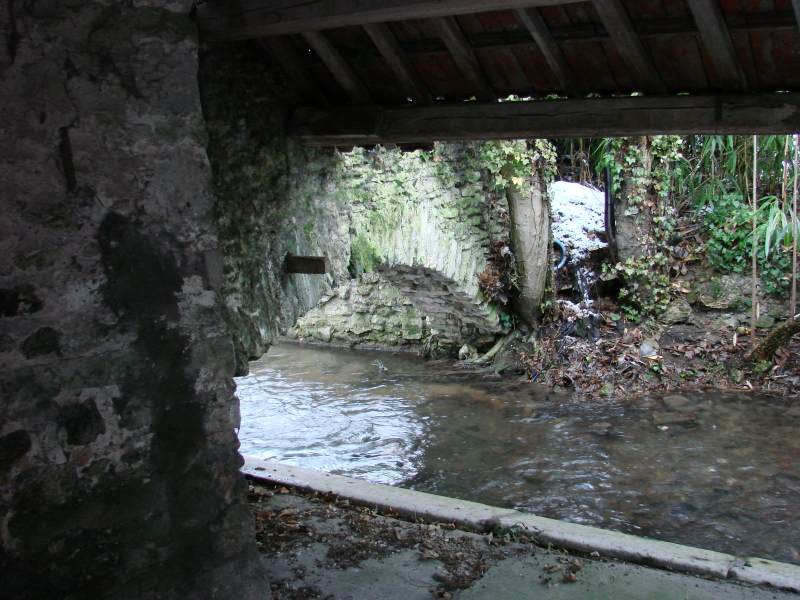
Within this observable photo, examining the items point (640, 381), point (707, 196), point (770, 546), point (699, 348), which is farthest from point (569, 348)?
point (770, 546)

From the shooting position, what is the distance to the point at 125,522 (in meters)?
1.76

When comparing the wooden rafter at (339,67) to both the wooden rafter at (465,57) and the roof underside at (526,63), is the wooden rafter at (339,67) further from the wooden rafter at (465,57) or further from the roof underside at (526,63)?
the wooden rafter at (465,57)

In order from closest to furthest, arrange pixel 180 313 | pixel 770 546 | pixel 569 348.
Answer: pixel 180 313, pixel 770 546, pixel 569 348

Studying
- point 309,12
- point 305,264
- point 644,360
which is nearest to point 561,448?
point 644,360

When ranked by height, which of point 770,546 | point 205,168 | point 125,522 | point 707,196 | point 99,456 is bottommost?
point 770,546

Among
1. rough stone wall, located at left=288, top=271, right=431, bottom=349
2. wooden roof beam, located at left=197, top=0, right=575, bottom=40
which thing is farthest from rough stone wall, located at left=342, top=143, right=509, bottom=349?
wooden roof beam, located at left=197, top=0, right=575, bottom=40

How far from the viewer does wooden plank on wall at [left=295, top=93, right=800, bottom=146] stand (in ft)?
9.25

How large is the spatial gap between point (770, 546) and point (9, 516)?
397cm

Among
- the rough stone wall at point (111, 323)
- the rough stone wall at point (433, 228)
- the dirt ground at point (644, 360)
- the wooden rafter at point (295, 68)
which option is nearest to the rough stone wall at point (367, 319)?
the rough stone wall at point (433, 228)

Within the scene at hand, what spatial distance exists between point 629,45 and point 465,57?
28.5 inches

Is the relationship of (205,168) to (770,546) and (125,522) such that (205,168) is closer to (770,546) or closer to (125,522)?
(125,522)

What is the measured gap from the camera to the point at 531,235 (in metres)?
7.45

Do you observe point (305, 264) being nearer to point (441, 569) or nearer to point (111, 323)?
point (441, 569)

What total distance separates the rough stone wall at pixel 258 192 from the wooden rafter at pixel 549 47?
1521 millimetres
